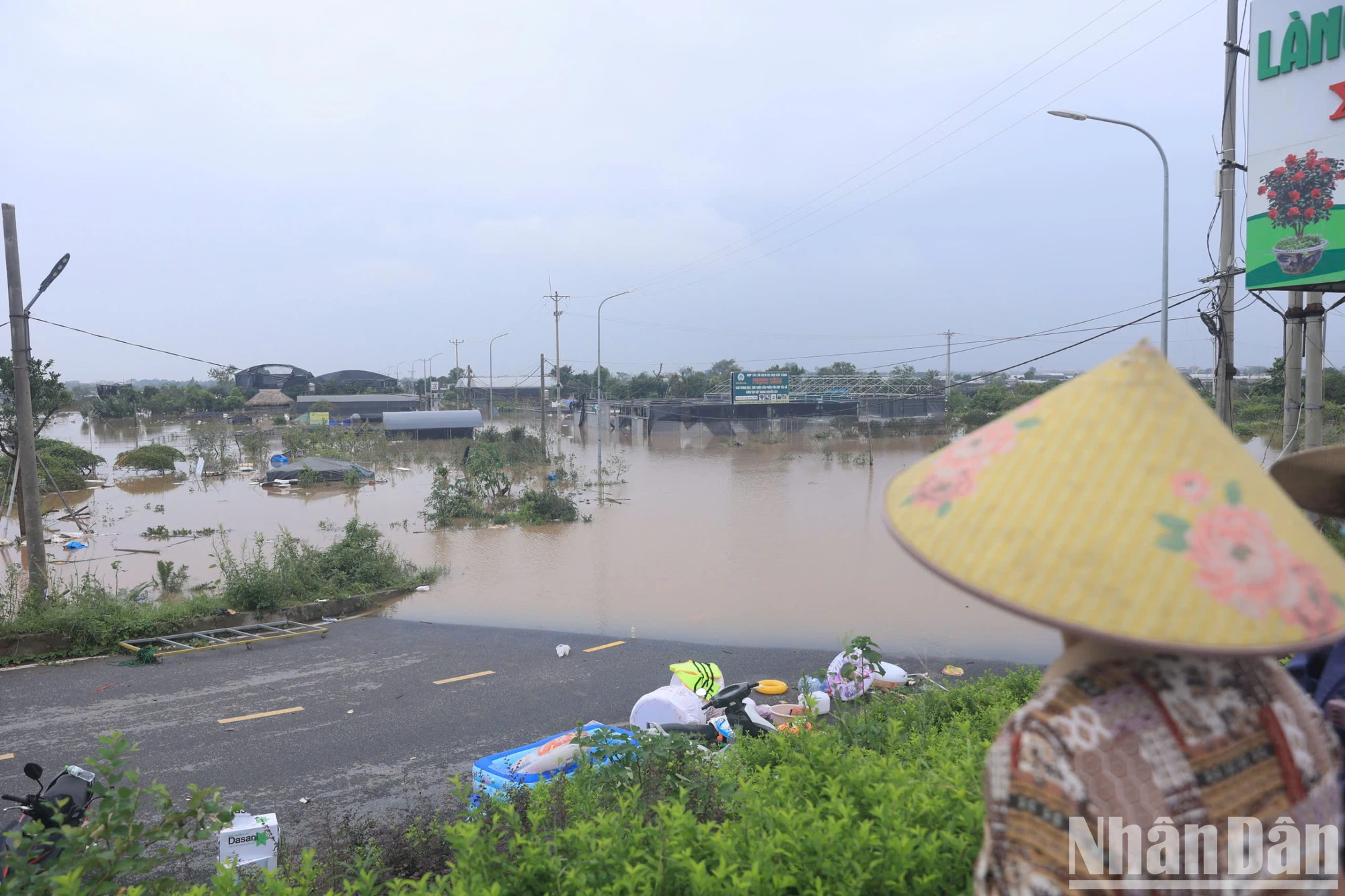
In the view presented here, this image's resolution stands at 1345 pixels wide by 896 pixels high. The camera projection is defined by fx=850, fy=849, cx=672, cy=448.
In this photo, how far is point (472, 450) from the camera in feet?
85.6

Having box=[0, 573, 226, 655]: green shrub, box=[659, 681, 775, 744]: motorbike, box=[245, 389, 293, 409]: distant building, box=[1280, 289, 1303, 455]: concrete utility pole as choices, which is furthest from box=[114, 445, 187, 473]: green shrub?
box=[245, 389, 293, 409]: distant building

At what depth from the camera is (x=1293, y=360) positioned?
9297 millimetres

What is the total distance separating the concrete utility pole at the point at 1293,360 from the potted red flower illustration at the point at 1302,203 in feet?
1.85

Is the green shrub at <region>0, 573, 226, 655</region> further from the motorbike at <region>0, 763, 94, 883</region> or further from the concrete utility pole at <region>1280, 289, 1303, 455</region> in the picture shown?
the concrete utility pole at <region>1280, 289, 1303, 455</region>

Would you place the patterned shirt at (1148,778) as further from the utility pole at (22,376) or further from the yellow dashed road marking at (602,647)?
the utility pole at (22,376)

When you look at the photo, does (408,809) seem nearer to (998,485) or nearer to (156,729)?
(156,729)

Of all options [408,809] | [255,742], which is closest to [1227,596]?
[408,809]

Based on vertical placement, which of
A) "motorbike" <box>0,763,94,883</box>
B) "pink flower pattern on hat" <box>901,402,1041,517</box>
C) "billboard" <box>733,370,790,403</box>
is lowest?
"motorbike" <box>0,763,94,883</box>

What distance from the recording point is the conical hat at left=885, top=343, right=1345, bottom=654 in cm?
106

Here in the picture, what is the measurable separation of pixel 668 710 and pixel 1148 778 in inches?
207

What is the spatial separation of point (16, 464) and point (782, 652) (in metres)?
17.7

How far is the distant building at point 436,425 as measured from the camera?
4188 centimetres

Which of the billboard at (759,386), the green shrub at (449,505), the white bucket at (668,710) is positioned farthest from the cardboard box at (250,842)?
the billboard at (759,386)

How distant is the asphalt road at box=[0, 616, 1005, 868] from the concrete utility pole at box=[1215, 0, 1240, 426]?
4.19 meters
